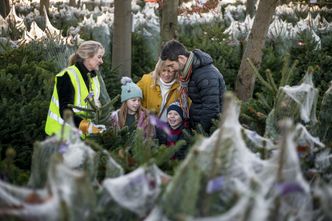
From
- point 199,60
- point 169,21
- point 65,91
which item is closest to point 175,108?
point 199,60

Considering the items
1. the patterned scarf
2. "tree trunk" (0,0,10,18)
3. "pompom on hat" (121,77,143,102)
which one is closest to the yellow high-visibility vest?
"pompom on hat" (121,77,143,102)

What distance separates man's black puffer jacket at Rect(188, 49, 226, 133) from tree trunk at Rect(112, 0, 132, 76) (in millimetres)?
3383

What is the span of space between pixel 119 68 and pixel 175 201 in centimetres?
705

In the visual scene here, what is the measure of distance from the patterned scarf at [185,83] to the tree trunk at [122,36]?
327 centimetres

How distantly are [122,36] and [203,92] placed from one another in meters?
3.76

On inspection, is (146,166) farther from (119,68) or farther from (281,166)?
(119,68)

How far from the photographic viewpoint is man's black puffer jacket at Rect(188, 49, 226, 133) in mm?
5398

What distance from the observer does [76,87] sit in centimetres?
539

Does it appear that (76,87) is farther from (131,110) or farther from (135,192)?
(135,192)

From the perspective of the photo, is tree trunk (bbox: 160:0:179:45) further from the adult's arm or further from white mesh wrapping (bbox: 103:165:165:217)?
white mesh wrapping (bbox: 103:165:165:217)

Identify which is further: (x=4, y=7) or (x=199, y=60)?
(x=4, y=7)

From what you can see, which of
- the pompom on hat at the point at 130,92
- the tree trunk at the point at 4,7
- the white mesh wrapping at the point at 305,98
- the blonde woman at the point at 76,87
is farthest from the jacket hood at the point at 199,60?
the tree trunk at the point at 4,7

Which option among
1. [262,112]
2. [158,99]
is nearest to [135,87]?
[158,99]

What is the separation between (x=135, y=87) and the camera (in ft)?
18.3
